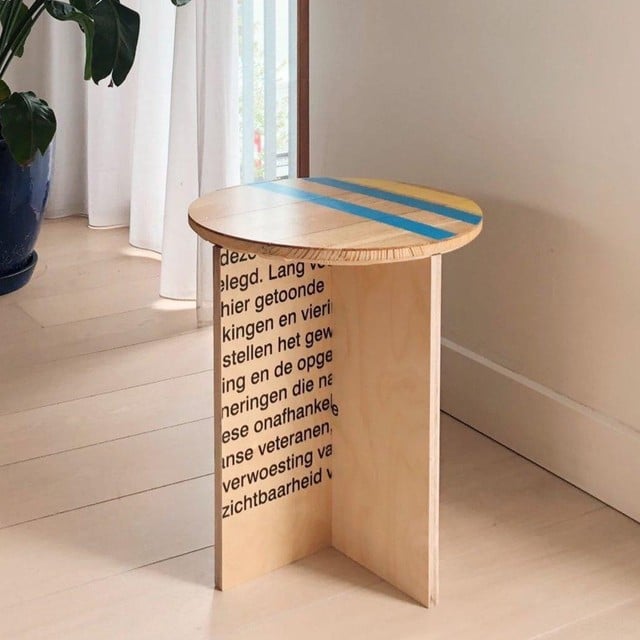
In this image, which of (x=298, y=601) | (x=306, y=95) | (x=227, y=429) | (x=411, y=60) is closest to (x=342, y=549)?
(x=298, y=601)

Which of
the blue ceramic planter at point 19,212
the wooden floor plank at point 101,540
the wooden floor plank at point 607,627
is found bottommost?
the wooden floor plank at point 607,627

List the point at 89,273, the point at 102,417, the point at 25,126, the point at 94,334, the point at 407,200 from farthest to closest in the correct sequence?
the point at 89,273 < the point at 94,334 < the point at 25,126 < the point at 102,417 < the point at 407,200

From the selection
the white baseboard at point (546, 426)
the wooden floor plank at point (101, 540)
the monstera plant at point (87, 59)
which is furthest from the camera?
the monstera plant at point (87, 59)

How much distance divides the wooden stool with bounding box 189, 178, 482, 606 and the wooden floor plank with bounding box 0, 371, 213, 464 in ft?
1.56

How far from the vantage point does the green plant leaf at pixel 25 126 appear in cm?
220

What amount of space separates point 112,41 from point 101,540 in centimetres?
105

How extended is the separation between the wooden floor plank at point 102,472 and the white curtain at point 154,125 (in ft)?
1.80

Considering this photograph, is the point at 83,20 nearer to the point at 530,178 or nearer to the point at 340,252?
the point at 530,178

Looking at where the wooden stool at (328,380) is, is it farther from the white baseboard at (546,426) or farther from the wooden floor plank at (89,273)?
the wooden floor plank at (89,273)

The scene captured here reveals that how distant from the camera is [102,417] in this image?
1.94 metres

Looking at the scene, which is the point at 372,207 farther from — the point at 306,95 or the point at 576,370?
the point at 306,95

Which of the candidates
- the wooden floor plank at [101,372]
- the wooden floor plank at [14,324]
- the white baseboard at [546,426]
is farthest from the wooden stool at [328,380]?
the wooden floor plank at [14,324]

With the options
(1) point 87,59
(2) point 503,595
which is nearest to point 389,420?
(2) point 503,595

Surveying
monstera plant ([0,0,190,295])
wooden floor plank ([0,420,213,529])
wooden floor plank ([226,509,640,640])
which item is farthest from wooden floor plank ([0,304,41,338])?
wooden floor plank ([226,509,640,640])
